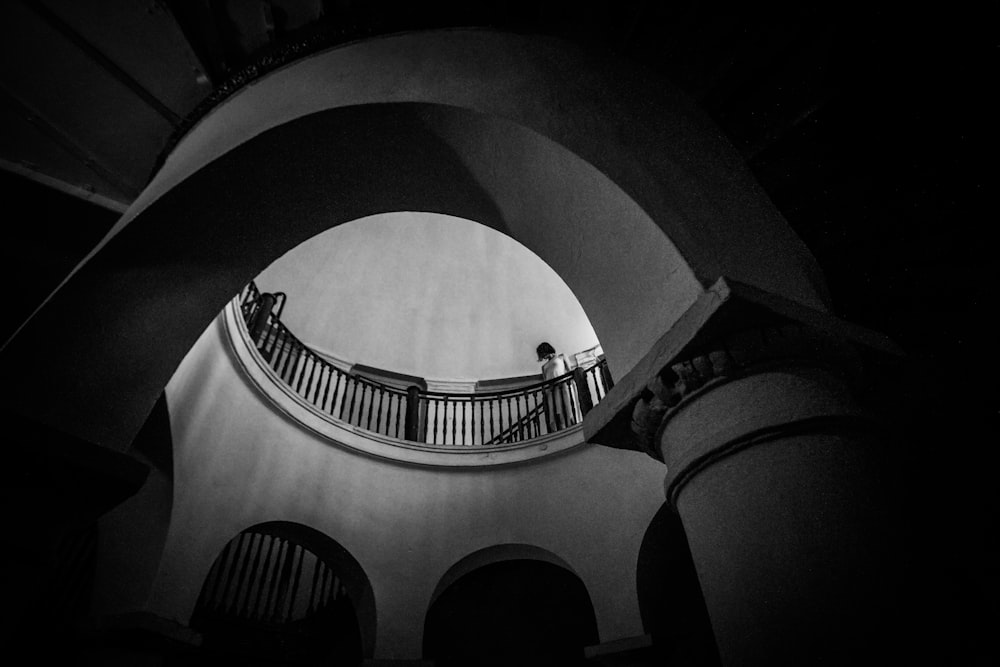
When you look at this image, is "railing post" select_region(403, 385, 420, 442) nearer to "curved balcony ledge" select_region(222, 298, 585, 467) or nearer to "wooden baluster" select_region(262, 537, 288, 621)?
"curved balcony ledge" select_region(222, 298, 585, 467)

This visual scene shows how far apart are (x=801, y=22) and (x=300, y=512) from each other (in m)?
6.87

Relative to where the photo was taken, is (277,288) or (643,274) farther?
(277,288)

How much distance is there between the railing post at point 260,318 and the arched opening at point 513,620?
4968 millimetres

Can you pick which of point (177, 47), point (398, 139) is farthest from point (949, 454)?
point (177, 47)

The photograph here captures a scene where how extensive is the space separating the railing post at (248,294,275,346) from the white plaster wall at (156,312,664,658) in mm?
1186

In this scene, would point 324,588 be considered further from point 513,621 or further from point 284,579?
point 513,621

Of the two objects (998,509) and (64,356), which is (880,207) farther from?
(64,356)

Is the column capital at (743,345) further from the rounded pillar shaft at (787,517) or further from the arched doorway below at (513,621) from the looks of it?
the arched doorway below at (513,621)

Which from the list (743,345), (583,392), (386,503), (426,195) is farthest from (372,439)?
(743,345)

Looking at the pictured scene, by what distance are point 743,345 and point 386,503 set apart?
660 cm

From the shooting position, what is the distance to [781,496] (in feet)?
5.92

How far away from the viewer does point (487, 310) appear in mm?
14375

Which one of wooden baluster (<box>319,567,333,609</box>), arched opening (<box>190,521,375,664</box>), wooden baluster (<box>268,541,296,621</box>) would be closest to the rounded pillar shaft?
arched opening (<box>190,521,375,664</box>)

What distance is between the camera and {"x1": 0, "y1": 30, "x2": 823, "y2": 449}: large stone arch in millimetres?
2547
